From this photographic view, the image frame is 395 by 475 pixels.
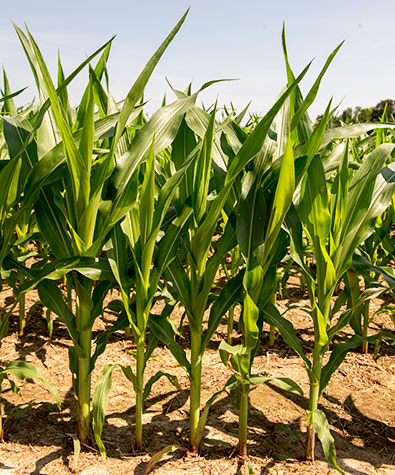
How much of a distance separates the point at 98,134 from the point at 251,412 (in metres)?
1.35

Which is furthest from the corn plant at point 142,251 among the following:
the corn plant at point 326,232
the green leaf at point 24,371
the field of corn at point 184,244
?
the corn plant at point 326,232

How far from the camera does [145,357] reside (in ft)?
5.17

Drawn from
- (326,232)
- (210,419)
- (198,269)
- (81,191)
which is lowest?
(210,419)

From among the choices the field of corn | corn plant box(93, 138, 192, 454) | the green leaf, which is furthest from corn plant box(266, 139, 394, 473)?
the green leaf

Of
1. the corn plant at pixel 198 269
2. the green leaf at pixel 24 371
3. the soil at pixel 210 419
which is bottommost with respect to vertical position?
the soil at pixel 210 419

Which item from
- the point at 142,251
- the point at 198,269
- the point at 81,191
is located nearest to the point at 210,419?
the point at 198,269

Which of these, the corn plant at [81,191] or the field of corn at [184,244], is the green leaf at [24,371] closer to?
the field of corn at [184,244]

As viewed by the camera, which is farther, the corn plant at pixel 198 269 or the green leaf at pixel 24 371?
the green leaf at pixel 24 371

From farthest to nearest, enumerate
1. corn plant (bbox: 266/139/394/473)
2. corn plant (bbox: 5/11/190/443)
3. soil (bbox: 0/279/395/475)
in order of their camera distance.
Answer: soil (bbox: 0/279/395/475), corn plant (bbox: 266/139/394/473), corn plant (bbox: 5/11/190/443)

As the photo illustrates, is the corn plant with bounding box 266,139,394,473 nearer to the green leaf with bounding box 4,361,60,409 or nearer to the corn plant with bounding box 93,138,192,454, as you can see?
the corn plant with bounding box 93,138,192,454

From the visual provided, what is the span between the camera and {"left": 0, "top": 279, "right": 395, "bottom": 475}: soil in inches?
62.8

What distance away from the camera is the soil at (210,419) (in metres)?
1.60

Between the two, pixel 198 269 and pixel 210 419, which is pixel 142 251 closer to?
pixel 198 269

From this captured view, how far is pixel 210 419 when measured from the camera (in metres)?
1.91
